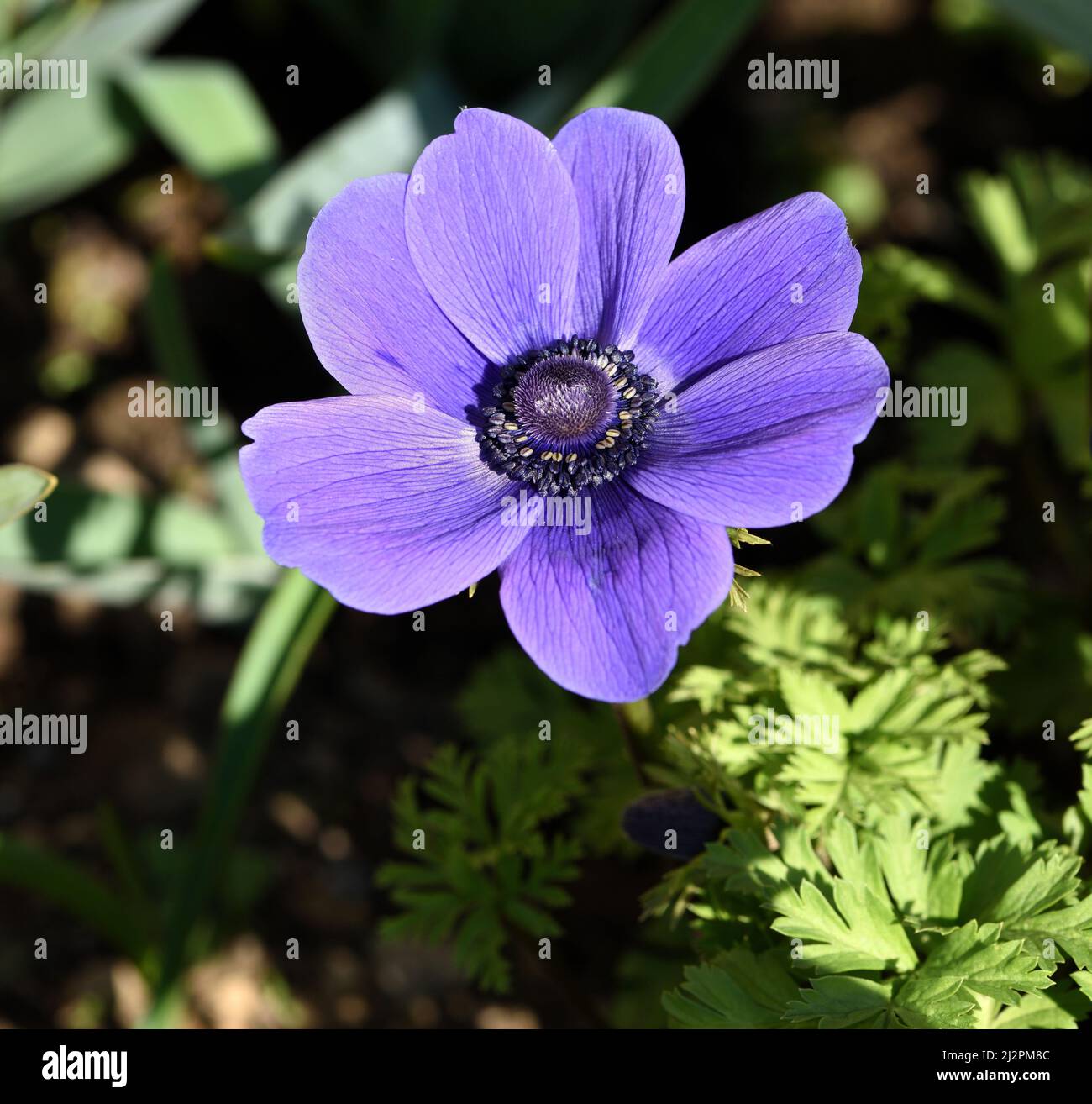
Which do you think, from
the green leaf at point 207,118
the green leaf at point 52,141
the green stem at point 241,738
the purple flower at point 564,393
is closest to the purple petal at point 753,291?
the purple flower at point 564,393

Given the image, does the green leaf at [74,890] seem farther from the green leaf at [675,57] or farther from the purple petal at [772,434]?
the green leaf at [675,57]

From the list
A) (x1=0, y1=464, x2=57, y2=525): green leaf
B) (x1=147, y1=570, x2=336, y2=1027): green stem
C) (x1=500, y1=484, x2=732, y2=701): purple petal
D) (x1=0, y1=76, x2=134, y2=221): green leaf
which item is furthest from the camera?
(x1=0, y1=76, x2=134, y2=221): green leaf

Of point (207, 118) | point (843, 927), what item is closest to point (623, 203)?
point (843, 927)

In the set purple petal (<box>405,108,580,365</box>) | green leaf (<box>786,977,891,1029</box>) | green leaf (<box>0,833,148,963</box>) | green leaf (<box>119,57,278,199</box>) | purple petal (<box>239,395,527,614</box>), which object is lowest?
green leaf (<box>786,977,891,1029</box>)

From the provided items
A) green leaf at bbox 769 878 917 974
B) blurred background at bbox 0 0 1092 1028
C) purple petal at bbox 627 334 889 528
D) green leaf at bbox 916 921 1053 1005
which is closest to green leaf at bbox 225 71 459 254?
blurred background at bbox 0 0 1092 1028

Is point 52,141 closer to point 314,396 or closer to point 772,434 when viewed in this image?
point 314,396

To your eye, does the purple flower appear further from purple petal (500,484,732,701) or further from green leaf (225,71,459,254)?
green leaf (225,71,459,254)
